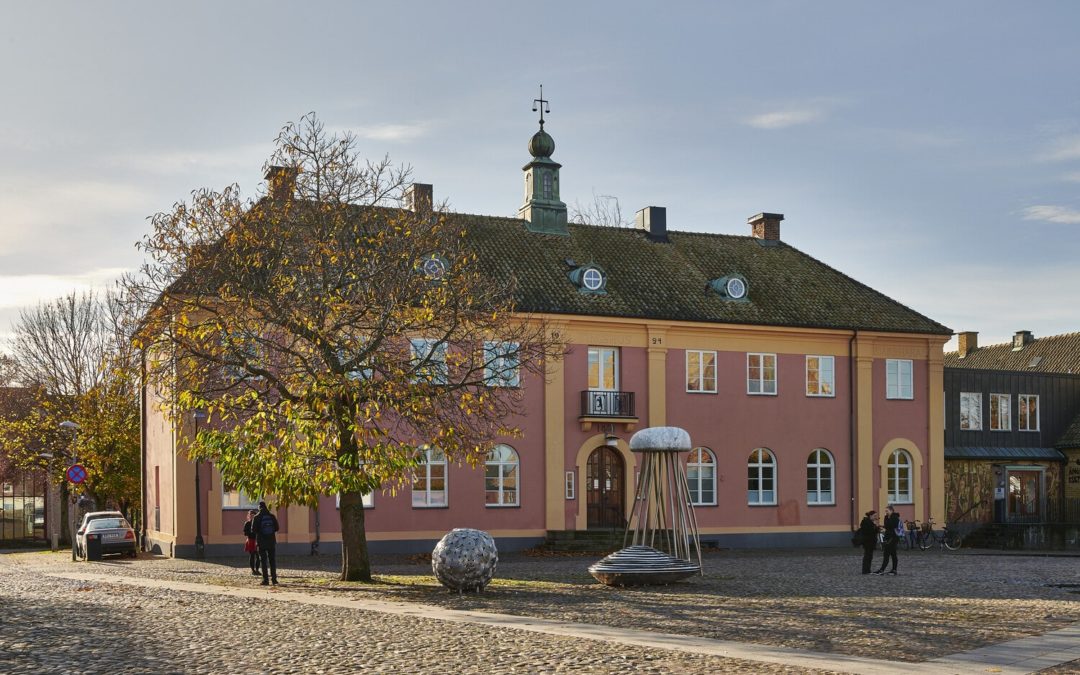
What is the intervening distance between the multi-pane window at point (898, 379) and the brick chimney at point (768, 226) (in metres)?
6.69

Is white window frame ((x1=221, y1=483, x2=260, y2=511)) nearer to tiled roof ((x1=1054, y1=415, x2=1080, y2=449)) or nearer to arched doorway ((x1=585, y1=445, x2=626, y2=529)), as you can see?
arched doorway ((x1=585, y1=445, x2=626, y2=529))

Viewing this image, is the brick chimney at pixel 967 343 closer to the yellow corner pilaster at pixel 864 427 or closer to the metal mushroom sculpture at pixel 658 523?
the yellow corner pilaster at pixel 864 427

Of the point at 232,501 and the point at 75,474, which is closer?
the point at 232,501

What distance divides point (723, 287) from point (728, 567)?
1251cm

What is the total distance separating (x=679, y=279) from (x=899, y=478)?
959cm

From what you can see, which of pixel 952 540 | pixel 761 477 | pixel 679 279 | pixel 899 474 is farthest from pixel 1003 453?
pixel 679 279

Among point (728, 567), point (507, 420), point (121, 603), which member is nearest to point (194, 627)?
point (121, 603)

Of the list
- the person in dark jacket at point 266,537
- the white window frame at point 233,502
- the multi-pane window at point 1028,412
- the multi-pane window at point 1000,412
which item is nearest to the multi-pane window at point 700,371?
the multi-pane window at point 1000,412

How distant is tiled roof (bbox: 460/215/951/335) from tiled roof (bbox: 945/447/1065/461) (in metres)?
4.94

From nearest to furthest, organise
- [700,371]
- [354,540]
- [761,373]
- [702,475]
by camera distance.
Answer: [354,540]
[702,475]
[700,371]
[761,373]

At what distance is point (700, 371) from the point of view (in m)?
37.3

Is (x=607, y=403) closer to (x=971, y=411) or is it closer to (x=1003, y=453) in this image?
(x=971, y=411)

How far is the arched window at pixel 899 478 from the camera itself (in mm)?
39438

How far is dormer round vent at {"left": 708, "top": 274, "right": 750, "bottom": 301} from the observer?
1507 inches
